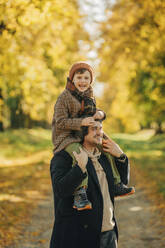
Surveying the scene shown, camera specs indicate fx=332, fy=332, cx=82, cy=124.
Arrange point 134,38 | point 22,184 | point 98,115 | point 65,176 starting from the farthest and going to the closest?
point 134,38 → point 22,184 → point 98,115 → point 65,176

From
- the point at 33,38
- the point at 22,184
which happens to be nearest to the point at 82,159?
the point at 33,38

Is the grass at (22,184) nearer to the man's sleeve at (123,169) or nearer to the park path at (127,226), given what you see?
the park path at (127,226)

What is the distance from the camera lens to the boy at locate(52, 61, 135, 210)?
2865 millimetres

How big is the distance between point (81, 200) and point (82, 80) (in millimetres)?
1040

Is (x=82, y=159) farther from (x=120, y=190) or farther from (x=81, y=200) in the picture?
(x=120, y=190)

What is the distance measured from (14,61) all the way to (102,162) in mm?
6412

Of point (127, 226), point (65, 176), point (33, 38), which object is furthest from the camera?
point (33, 38)

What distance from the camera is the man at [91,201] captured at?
2678 millimetres

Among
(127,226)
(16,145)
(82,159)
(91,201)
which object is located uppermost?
(82,159)

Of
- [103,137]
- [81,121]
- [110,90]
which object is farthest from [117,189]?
[110,90]

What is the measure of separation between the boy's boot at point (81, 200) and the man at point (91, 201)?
6 centimetres

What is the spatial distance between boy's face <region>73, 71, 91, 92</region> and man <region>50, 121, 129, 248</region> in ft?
1.31

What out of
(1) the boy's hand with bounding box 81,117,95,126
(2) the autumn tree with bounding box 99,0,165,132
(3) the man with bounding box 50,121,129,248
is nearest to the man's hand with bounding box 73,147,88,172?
(3) the man with bounding box 50,121,129,248

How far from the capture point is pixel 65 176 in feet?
8.45
